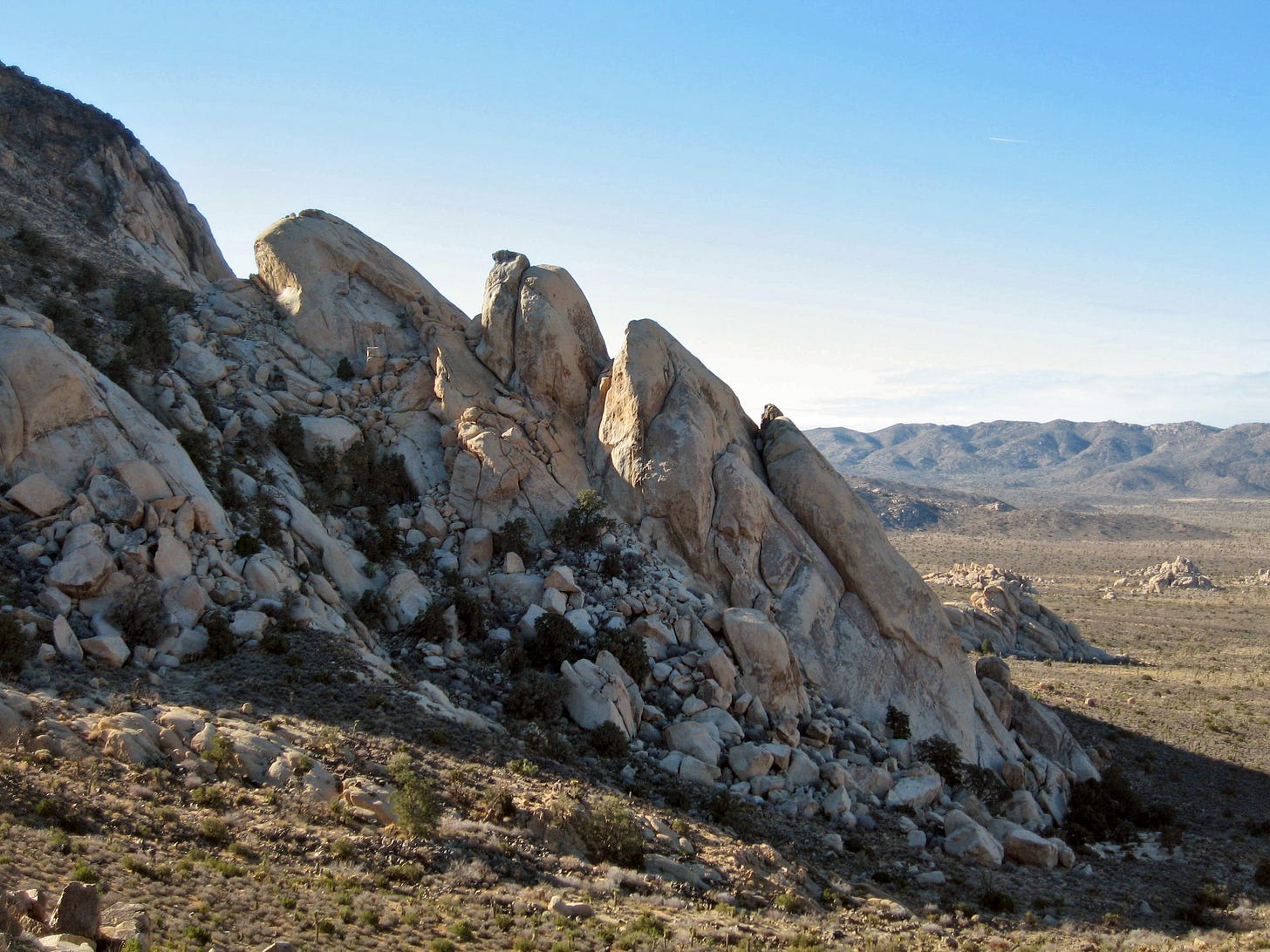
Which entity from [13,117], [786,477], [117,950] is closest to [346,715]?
[117,950]

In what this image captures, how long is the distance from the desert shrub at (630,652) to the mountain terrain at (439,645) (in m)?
0.13

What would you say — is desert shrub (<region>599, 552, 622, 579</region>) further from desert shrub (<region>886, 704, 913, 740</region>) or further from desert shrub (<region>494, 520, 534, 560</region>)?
desert shrub (<region>886, 704, 913, 740</region>)

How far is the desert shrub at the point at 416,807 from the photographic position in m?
15.7

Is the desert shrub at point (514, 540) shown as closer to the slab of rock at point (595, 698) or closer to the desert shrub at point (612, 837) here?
the slab of rock at point (595, 698)

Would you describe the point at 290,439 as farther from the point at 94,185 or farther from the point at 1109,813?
the point at 1109,813

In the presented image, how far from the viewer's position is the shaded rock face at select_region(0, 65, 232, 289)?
3472cm

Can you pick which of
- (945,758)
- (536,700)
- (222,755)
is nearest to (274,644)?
(222,755)

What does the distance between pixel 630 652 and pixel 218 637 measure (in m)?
9.96

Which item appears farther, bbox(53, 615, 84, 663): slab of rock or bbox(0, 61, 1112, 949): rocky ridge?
Result: bbox(0, 61, 1112, 949): rocky ridge

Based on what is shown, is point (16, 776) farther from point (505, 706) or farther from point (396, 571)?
point (396, 571)

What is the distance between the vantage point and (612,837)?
17.2 metres

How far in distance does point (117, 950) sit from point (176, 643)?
1070cm

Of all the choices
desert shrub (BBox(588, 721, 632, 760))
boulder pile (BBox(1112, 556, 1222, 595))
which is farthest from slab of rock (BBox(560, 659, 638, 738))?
boulder pile (BBox(1112, 556, 1222, 595))

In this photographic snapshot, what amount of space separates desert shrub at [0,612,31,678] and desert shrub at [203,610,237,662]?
3404 mm
